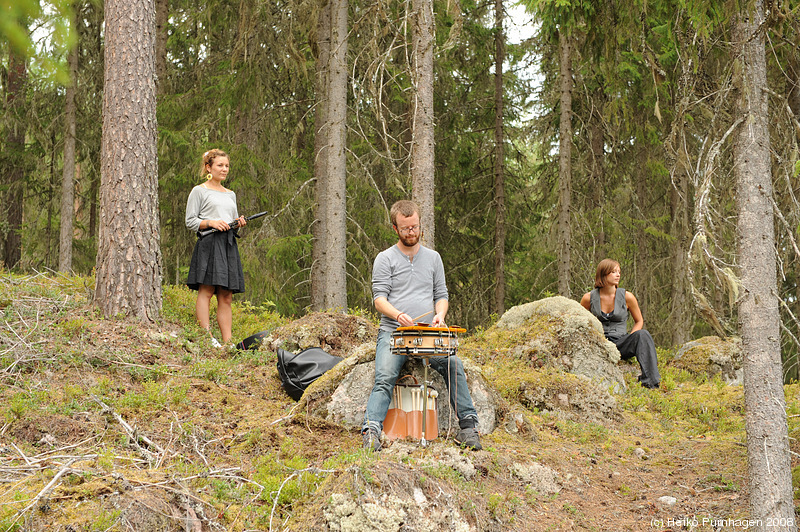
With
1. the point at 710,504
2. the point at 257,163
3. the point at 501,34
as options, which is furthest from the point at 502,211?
the point at 710,504

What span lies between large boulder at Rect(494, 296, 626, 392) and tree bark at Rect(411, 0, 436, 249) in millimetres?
1962

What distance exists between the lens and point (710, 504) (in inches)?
188

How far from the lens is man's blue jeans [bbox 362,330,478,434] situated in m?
4.68

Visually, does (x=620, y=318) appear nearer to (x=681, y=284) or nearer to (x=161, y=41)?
(x=681, y=284)

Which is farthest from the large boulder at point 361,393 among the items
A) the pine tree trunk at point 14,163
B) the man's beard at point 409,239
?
the pine tree trunk at point 14,163

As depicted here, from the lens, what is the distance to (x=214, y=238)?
22.8 feet

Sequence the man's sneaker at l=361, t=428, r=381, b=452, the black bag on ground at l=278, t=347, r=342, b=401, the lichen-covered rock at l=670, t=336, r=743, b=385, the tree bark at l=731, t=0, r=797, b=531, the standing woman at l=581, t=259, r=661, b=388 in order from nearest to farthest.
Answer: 1. the tree bark at l=731, t=0, r=797, b=531
2. the man's sneaker at l=361, t=428, r=381, b=452
3. the black bag on ground at l=278, t=347, r=342, b=401
4. the standing woman at l=581, t=259, r=661, b=388
5. the lichen-covered rock at l=670, t=336, r=743, b=385

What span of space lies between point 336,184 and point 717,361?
6145 mm

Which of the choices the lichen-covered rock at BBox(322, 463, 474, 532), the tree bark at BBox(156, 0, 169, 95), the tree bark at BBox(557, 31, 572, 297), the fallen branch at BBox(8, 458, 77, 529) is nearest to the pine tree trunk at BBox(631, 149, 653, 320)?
→ the tree bark at BBox(557, 31, 572, 297)

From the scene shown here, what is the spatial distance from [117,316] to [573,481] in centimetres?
491

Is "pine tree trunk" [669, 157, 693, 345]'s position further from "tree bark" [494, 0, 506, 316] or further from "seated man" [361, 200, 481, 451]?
"seated man" [361, 200, 481, 451]

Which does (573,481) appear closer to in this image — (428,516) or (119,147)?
(428,516)

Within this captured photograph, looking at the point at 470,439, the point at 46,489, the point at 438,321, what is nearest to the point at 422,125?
the point at 438,321

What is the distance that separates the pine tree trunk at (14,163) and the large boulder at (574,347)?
1073 centimetres
